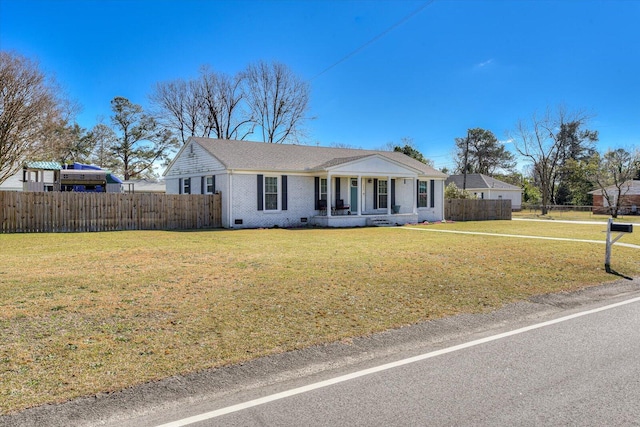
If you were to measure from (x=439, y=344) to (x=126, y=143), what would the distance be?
46.7 meters

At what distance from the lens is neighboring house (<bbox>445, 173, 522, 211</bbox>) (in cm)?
5184

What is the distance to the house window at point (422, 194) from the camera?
91.2 feet

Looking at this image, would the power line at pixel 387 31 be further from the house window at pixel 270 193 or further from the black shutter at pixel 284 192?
the house window at pixel 270 193

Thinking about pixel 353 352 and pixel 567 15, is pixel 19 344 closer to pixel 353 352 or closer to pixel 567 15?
pixel 353 352

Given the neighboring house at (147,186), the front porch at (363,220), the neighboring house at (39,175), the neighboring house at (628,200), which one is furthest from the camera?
the neighboring house at (628,200)

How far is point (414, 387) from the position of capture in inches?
149

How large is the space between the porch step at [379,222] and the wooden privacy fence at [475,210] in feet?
26.7

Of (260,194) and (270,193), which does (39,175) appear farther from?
(270,193)

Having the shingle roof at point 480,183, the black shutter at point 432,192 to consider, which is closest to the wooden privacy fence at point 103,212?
the black shutter at point 432,192

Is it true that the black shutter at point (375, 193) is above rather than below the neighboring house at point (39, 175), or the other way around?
below

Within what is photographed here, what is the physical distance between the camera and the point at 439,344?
16.6 ft

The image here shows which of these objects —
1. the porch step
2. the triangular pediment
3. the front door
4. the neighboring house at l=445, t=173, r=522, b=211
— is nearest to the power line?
the triangular pediment

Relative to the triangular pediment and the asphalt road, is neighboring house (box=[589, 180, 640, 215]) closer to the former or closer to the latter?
the triangular pediment

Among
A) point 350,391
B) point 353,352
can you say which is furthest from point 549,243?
point 350,391
